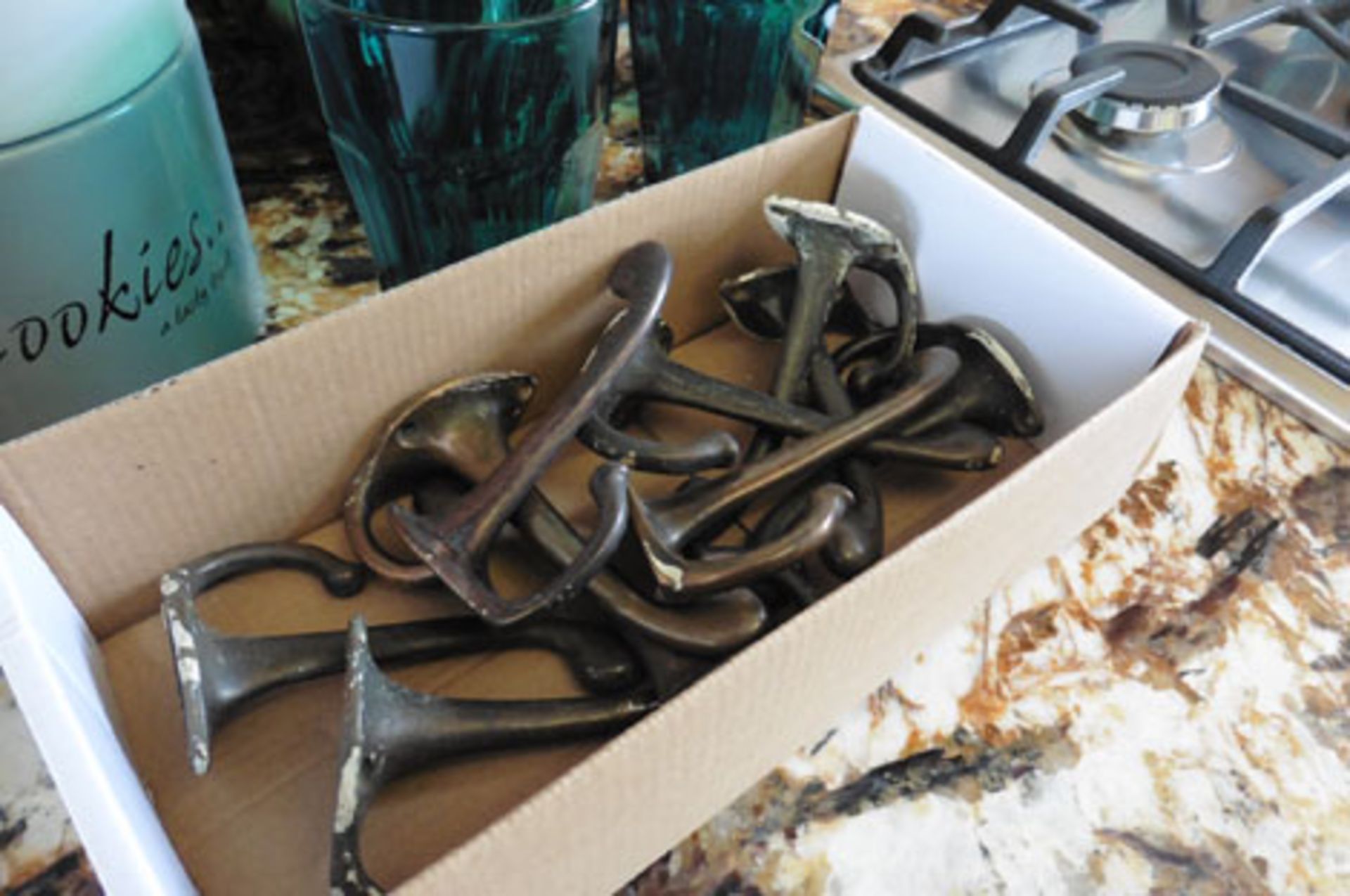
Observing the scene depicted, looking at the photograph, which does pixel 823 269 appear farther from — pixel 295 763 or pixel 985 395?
pixel 295 763

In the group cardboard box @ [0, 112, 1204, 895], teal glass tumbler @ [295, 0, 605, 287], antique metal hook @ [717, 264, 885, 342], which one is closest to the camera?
cardboard box @ [0, 112, 1204, 895]

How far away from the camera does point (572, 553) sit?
0.37 metres

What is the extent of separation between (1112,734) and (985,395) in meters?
0.15

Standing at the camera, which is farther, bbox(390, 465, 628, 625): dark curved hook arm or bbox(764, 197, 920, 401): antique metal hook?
bbox(764, 197, 920, 401): antique metal hook

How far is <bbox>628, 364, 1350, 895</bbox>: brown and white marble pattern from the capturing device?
325 mm

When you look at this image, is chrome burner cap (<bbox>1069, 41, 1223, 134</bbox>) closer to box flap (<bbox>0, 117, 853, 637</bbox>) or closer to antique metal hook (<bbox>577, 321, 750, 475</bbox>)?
box flap (<bbox>0, 117, 853, 637</bbox>)

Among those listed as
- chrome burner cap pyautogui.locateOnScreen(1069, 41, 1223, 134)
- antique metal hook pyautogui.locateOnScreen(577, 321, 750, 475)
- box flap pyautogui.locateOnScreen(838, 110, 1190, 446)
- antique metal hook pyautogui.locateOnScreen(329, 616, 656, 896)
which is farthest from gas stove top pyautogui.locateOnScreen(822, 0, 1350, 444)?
antique metal hook pyautogui.locateOnScreen(329, 616, 656, 896)

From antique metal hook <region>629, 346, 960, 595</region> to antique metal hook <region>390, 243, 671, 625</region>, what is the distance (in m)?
0.02

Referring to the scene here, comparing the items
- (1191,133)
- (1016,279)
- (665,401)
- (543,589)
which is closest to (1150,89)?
(1191,133)

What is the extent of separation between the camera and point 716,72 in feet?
A: 1.72

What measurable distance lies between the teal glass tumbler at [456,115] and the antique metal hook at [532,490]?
66mm

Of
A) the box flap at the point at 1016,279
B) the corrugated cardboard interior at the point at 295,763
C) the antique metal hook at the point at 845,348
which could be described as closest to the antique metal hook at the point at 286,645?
the corrugated cardboard interior at the point at 295,763

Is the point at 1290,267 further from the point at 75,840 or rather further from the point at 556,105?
the point at 75,840

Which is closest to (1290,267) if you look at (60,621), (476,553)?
(476,553)
